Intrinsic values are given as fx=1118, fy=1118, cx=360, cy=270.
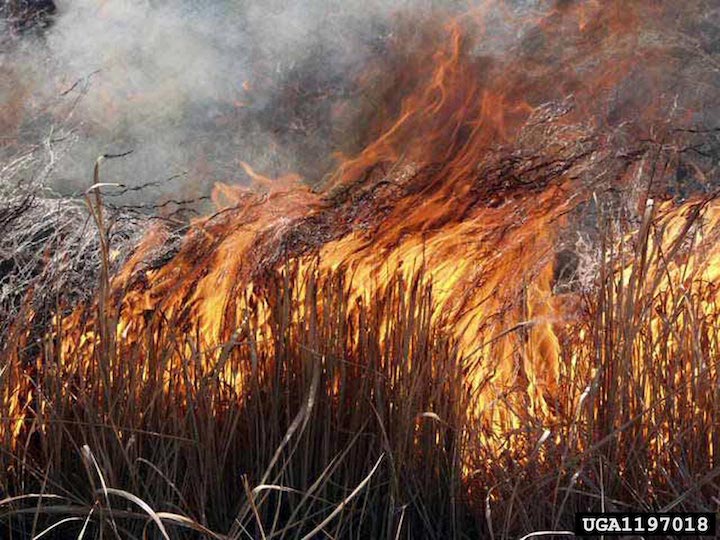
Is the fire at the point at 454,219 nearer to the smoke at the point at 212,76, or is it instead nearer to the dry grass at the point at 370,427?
the smoke at the point at 212,76

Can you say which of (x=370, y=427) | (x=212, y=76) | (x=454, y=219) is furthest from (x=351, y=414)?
(x=212, y=76)

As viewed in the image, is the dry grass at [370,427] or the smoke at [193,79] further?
the smoke at [193,79]

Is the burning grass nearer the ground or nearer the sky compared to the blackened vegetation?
nearer the ground

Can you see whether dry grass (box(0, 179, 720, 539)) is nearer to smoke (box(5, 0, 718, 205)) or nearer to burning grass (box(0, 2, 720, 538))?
burning grass (box(0, 2, 720, 538))

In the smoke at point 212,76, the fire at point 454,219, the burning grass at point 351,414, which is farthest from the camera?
the smoke at point 212,76

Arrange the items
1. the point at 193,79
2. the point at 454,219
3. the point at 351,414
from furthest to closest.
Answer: the point at 193,79, the point at 454,219, the point at 351,414

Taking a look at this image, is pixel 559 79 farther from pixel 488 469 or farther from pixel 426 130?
pixel 488 469

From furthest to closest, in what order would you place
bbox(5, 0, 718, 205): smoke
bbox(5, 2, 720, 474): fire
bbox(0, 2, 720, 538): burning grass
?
bbox(5, 0, 718, 205): smoke < bbox(5, 2, 720, 474): fire < bbox(0, 2, 720, 538): burning grass

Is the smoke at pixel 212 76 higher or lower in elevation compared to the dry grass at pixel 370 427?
higher

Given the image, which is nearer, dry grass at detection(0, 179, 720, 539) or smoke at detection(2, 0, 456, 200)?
dry grass at detection(0, 179, 720, 539)

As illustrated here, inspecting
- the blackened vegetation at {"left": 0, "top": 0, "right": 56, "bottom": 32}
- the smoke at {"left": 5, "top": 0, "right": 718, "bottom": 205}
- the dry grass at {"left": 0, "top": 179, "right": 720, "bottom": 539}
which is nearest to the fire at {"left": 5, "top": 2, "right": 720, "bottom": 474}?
the smoke at {"left": 5, "top": 0, "right": 718, "bottom": 205}

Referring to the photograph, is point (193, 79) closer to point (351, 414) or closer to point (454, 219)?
point (454, 219)

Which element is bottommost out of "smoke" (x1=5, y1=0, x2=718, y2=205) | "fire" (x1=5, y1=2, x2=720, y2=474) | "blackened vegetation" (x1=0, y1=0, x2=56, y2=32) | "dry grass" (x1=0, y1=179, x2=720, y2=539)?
"dry grass" (x1=0, y1=179, x2=720, y2=539)

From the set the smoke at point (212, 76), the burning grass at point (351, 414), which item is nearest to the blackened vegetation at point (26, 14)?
the smoke at point (212, 76)
